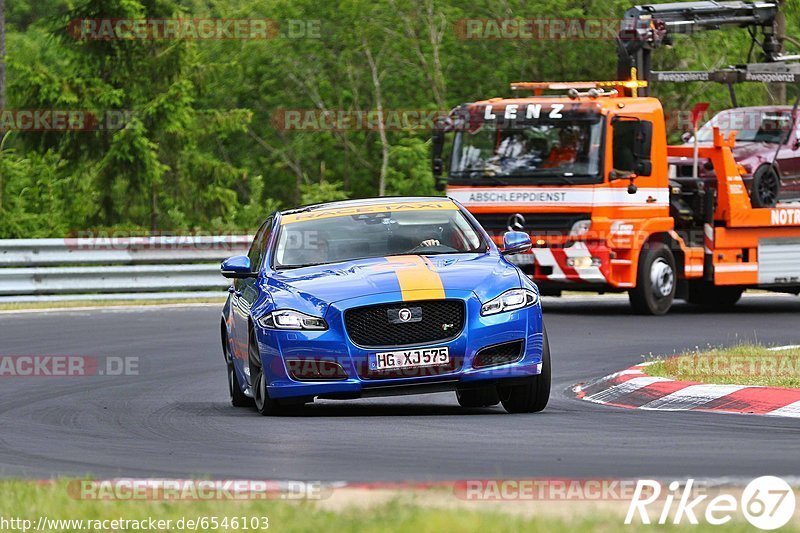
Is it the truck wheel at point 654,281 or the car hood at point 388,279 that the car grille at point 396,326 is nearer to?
the car hood at point 388,279

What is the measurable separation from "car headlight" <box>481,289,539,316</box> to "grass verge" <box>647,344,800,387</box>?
6.00ft


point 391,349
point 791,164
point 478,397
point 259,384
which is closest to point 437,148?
point 791,164

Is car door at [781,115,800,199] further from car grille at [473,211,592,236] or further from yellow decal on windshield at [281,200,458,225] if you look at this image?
yellow decal on windshield at [281,200,458,225]

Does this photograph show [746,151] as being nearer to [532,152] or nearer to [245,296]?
[532,152]

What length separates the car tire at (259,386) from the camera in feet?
36.1

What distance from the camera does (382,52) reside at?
136 feet

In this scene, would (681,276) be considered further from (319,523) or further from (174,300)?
(319,523)

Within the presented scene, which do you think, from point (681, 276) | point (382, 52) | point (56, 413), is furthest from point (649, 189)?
point (382, 52)

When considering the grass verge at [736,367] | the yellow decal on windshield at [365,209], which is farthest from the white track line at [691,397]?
the yellow decal on windshield at [365,209]

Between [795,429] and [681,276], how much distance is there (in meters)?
12.6

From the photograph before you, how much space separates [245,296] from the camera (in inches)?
472

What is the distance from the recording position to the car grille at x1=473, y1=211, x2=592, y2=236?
21.0 meters

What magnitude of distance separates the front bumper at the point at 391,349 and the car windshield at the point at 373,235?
1121 mm

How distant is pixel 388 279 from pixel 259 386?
46.8 inches
